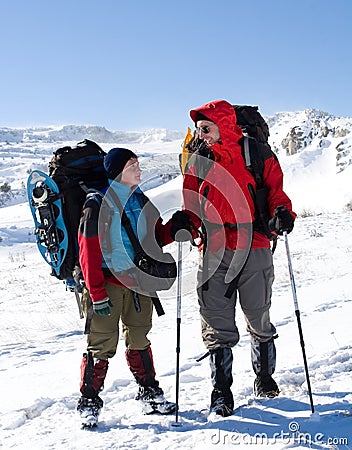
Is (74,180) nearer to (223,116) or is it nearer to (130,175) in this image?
(130,175)

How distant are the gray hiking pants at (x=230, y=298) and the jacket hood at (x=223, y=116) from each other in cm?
91

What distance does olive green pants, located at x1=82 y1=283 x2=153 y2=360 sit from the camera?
3.82m

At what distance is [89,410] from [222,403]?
40.7 inches

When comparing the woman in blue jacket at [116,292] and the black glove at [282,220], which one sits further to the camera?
the woman in blue jacket at [116,292]

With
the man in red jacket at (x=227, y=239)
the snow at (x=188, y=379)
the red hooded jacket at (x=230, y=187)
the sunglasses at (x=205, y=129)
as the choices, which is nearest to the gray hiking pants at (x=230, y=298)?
the man in red jacket at (x=227, y=239)

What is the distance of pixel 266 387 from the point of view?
155 inches

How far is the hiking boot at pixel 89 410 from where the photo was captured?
373 centimetres

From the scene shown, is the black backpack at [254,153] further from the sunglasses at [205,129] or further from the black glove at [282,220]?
the black glove at [282,220]

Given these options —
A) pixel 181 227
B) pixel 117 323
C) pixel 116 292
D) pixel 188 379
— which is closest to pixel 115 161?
pixel 181 227

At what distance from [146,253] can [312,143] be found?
54.9m

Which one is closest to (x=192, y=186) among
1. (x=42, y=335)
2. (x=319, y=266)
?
(x=42, y=335)

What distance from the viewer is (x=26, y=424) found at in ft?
13.0

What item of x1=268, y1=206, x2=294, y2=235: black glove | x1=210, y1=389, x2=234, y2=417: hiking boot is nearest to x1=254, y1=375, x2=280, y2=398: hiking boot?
x1=210, y1=389, x2=234, y2=417: hiking boot

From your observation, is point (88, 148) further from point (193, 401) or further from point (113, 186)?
point (193, 401)
